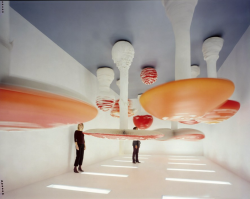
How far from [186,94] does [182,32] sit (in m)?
0.83

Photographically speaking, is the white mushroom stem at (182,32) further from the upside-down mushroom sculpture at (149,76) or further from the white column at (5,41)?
the upside-down mushroom sculpture at (149,76)

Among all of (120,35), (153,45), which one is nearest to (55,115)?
(120,35)

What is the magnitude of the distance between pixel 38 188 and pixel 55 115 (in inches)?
81.5

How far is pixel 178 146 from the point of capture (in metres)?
5.96

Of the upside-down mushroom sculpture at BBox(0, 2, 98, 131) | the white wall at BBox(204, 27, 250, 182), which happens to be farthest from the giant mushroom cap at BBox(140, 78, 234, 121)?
the white wall at BBox(204, 27, 250, 182)

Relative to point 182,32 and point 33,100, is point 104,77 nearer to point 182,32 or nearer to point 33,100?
point 182,32

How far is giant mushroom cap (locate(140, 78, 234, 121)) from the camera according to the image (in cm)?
46

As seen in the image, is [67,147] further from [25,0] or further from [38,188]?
[25,0]

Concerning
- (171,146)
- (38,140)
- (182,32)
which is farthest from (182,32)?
(171,146)

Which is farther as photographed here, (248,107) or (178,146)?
(178,146)

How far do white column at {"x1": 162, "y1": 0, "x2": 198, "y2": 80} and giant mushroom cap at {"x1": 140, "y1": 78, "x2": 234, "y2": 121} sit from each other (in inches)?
23.1

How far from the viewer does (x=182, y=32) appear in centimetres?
115

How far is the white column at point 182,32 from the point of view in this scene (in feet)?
3.59

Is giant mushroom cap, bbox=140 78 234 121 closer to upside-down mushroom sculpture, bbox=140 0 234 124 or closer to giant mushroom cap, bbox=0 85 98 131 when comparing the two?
upside-down mushroom sculpture, bbox=140 0 234 124
